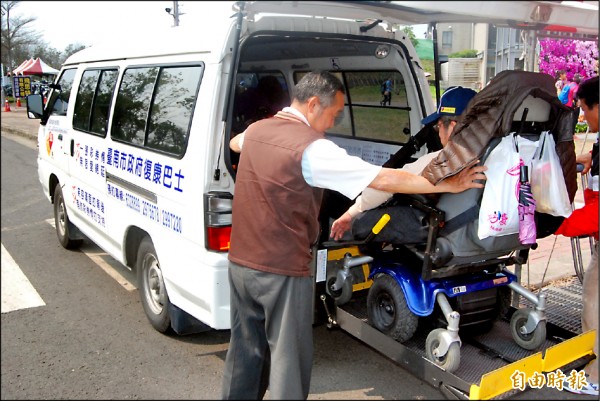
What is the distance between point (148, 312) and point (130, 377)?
34.4 inches

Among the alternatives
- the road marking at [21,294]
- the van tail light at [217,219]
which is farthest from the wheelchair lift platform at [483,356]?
the road marking at [21,294]

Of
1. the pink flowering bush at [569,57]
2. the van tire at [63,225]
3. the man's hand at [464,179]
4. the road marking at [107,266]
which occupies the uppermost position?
the pink flowering bush at [569,57]

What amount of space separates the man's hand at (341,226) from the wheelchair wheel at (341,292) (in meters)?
0.30

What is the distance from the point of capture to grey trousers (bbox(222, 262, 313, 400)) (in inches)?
95.2

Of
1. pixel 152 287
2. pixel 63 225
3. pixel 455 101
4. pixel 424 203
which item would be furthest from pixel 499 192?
pixel 63 225

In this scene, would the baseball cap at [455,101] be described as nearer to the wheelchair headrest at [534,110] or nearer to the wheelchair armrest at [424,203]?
the wheelchair headrest at [534,110]

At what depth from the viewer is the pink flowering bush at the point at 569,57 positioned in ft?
24.9

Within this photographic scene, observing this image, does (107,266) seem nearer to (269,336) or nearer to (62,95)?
(62,95)

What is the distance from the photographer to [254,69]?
561 centimetres

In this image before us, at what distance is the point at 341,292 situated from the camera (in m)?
3.44

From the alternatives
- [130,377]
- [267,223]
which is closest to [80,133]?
[130,377]

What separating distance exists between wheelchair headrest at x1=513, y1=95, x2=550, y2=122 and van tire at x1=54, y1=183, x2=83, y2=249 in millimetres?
4541

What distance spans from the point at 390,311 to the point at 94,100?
3176 millimetres

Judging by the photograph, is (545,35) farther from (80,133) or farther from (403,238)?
(80,133)
